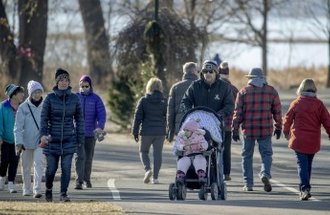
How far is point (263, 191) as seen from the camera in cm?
1986

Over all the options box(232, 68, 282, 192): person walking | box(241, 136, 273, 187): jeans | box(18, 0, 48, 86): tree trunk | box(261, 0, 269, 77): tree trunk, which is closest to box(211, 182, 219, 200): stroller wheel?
box(232, 68, 282, 192): person walking

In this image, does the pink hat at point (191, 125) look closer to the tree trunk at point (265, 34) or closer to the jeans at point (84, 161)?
the jeans at point (84, 161)

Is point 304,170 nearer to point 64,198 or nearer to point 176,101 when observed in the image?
point 176,101

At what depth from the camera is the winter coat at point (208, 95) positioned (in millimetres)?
18531

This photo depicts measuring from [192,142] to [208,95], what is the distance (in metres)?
1.06

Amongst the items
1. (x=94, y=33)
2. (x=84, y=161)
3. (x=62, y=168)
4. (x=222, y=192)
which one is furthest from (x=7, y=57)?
(x=222, y=192)

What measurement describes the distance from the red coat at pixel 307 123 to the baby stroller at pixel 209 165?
4.42 ft

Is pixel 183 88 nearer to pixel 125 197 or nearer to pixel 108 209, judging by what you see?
pixel 125 197

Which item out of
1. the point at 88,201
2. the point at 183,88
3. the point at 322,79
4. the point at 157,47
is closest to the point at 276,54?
the point at 322,79

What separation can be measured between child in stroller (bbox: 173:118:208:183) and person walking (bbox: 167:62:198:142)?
202cm

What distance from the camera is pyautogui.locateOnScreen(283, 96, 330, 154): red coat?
18.7m

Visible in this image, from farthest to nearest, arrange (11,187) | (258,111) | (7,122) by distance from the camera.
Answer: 1. (7,122)
2. (11,187)
3. (258,111)

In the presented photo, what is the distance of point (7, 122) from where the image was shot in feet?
68.3

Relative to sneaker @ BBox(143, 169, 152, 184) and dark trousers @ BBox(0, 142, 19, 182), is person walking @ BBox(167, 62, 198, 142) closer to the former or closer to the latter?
sneaker @ BBox(143, 169, 152, 184)
